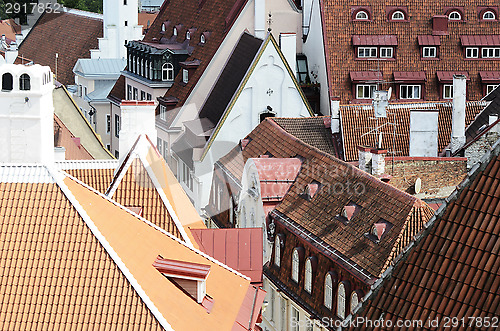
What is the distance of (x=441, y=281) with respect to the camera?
22.7m

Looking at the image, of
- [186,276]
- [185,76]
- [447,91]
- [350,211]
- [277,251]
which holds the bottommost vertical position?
[277,251]

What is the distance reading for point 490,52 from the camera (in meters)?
78.4

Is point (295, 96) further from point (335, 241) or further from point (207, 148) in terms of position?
point (335, 241)

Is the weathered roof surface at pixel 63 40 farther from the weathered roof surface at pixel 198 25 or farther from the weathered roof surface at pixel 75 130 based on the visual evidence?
the weathered roof surface at pixel 75 130

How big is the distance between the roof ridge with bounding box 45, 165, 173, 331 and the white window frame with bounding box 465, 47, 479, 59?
52.2m

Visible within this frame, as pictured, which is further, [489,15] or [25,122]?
[489,15]

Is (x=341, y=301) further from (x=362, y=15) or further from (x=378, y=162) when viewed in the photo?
(x=362, y=15)

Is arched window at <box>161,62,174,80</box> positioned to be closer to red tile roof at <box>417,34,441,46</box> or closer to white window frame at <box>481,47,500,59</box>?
red tile roof at <box>417,34,441,46</box>

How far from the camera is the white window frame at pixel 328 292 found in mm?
45344

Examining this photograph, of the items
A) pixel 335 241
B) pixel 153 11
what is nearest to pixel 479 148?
pixel 335 241

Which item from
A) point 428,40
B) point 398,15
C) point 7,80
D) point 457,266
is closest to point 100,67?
point 398,15

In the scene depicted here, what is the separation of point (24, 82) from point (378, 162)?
84.1 ft

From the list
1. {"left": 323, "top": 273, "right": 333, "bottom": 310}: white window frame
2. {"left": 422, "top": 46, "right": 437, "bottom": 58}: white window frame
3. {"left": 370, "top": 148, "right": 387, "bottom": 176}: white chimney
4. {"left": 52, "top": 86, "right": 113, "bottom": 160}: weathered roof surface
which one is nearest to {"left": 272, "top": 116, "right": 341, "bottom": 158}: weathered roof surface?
{"left": 52, "top": 86, "right": 113, "bottom": 160}: weathered roof surface

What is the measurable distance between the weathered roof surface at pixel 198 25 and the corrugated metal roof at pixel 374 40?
7.39 meters
